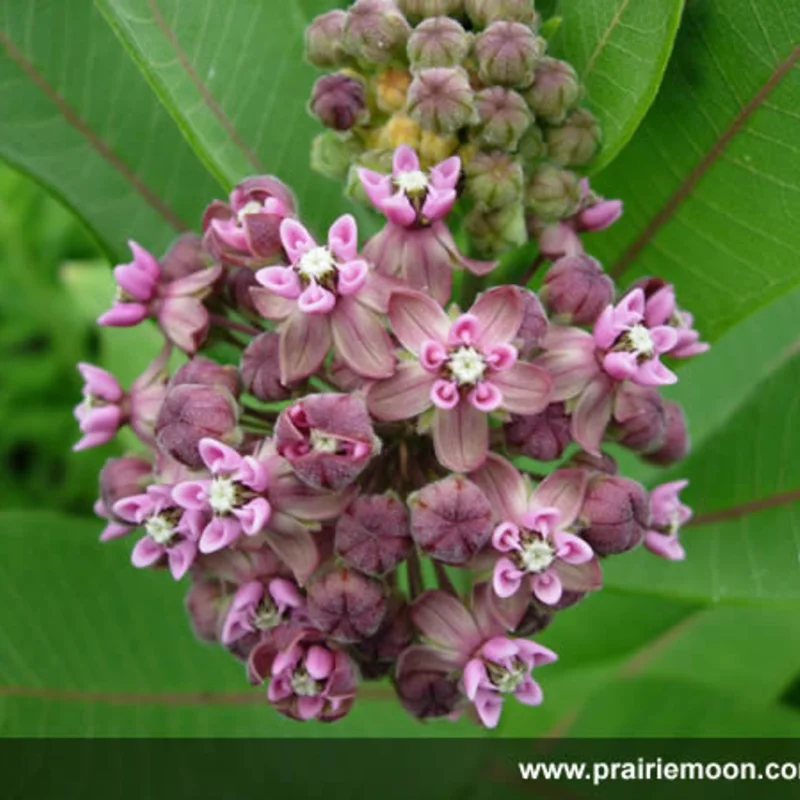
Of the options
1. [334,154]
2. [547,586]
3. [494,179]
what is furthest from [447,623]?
[334,154]

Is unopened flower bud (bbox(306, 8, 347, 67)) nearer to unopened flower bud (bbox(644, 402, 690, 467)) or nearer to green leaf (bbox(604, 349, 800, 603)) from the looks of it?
unopened flower bud (bbox(644, 402, 690, 467))

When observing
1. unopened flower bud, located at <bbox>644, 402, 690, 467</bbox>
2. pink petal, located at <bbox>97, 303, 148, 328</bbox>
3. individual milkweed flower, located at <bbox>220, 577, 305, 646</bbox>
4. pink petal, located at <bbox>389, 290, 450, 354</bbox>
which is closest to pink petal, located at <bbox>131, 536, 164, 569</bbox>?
individual milkweed flower, located at <bbox>220, 577, 305, 646</bbox>

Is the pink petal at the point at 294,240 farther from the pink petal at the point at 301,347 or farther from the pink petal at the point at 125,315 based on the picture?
the pink petal at the point at 125,315

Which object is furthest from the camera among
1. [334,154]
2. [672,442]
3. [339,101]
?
[672,442]

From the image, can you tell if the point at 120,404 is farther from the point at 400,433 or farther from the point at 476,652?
the point at 476,652

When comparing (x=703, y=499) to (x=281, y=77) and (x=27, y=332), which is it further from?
(x=27, y=332)

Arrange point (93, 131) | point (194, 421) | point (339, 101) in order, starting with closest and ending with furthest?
point (194, 421)
point (339, 101)
point (93, 131)
